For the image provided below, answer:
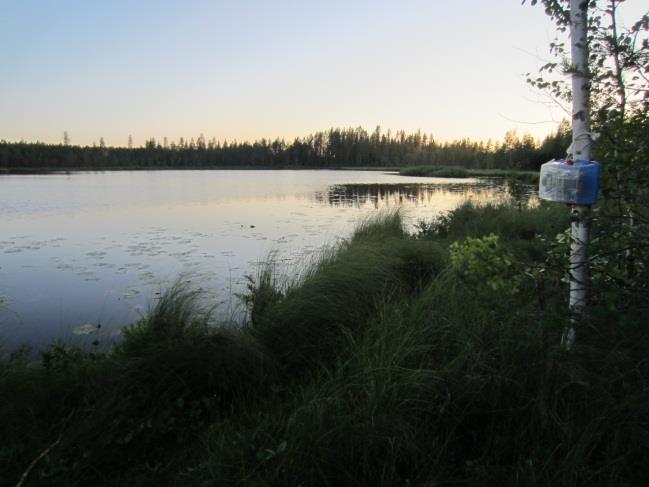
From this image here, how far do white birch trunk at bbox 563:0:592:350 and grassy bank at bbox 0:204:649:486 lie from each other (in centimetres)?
10

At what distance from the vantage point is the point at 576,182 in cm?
262

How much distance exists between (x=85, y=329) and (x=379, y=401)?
4.94 metres

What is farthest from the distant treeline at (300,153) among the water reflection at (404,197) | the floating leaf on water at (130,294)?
the floating leaf on water at (130,294)

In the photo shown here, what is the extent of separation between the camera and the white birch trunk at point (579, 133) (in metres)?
2.61

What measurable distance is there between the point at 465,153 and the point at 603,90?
5594 inches

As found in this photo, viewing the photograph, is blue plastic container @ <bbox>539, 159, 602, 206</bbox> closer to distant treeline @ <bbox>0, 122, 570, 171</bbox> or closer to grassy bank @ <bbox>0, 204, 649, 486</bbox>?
grassy bank @ <bbox>0, 204, 649, 486</bbox>

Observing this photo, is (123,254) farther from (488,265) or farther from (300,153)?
(300,153)

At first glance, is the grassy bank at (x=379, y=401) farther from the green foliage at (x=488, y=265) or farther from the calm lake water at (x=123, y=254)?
the calm lake water at (x=123, y=254)

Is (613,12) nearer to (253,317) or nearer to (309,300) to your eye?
(309,300)

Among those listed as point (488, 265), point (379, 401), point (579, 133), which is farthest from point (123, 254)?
point (579, 133)

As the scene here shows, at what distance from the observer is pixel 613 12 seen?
2590 mm

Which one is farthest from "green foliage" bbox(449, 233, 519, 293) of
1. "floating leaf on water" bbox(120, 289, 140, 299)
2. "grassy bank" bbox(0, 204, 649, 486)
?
"floating leaf on water" bbox(120, 289, 140, 299)

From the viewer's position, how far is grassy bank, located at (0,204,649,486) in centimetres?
236

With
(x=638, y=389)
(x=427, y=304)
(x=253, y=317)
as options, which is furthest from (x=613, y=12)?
(x=253, y=317)
